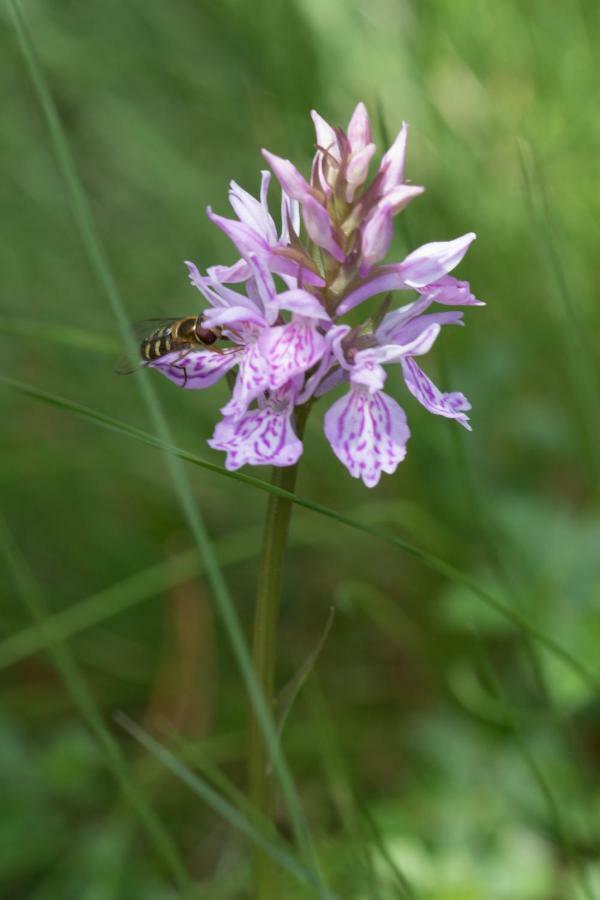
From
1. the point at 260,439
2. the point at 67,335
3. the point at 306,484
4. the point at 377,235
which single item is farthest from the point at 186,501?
the point at 306,484

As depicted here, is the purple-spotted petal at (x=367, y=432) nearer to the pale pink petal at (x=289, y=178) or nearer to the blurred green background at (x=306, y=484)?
the pale pink petal at (x=289, y=178)

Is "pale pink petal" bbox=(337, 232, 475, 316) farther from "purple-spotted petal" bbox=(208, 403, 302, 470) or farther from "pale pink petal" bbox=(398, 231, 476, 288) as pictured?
"purple-spotted petal" bbox=(208, 403, 302, 470)

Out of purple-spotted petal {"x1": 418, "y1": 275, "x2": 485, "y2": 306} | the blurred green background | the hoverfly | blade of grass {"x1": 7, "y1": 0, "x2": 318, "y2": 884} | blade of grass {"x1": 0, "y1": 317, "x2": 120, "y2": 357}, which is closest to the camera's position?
blade of grass {"x1": 7, "y1": 0, "x2": 318, "y2": 884}

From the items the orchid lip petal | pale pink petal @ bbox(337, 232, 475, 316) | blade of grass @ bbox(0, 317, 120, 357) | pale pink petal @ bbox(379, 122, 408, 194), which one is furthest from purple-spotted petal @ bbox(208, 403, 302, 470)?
blade of grass @ bbox(0, 317, 120, 357)

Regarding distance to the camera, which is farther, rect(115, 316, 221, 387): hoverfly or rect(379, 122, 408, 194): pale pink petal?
rect(115, 316, 221, 387): hoverfly

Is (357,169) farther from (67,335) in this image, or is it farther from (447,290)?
(67,335)

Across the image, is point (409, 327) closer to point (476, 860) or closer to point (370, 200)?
point (370, 200)
